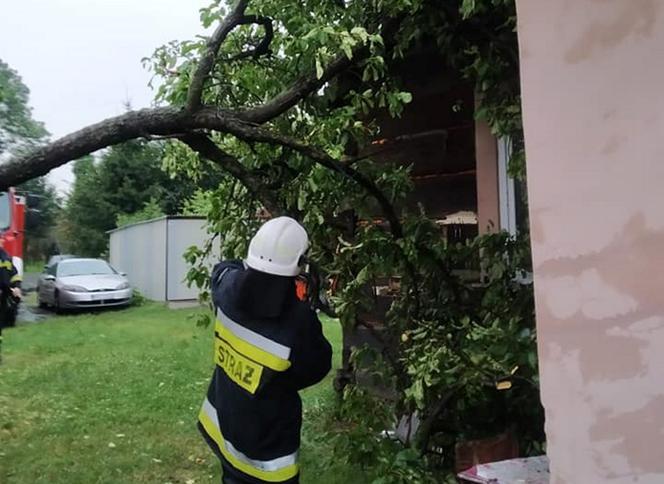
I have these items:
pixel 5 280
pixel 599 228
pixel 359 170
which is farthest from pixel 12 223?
pixel 599 228

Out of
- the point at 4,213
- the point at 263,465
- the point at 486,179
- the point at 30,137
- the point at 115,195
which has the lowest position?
the point at 263,465

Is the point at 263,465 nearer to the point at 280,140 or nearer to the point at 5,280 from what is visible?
the point at 280,140

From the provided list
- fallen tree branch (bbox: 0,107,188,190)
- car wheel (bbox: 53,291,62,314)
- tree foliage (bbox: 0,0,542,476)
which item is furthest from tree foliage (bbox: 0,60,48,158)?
fallen tree branch (bbox: 0,107,188,190)

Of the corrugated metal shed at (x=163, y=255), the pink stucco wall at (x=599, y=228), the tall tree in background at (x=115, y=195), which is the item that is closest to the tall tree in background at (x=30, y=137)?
the tall tree in background at (x=115, y=195)

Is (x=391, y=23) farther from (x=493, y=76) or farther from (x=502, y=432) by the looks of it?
(x=502, y=432)

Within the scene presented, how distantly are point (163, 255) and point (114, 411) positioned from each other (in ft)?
34.9

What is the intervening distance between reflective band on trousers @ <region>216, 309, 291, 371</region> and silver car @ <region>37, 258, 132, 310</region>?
14.0 metres

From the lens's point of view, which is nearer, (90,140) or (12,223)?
(90,140)

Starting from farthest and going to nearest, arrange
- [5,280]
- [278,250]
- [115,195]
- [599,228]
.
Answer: [115,195], [5,280], [278,250], [599,228]

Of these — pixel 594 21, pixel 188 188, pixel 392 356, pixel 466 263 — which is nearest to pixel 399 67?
pixel 466 263

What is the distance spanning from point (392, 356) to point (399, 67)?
2.44m

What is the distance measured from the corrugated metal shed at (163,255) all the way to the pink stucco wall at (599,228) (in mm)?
13771

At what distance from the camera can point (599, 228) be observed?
1940 mm

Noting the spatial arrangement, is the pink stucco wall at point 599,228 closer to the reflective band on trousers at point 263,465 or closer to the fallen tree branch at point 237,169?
the reflective band on trousers at point 263,465
